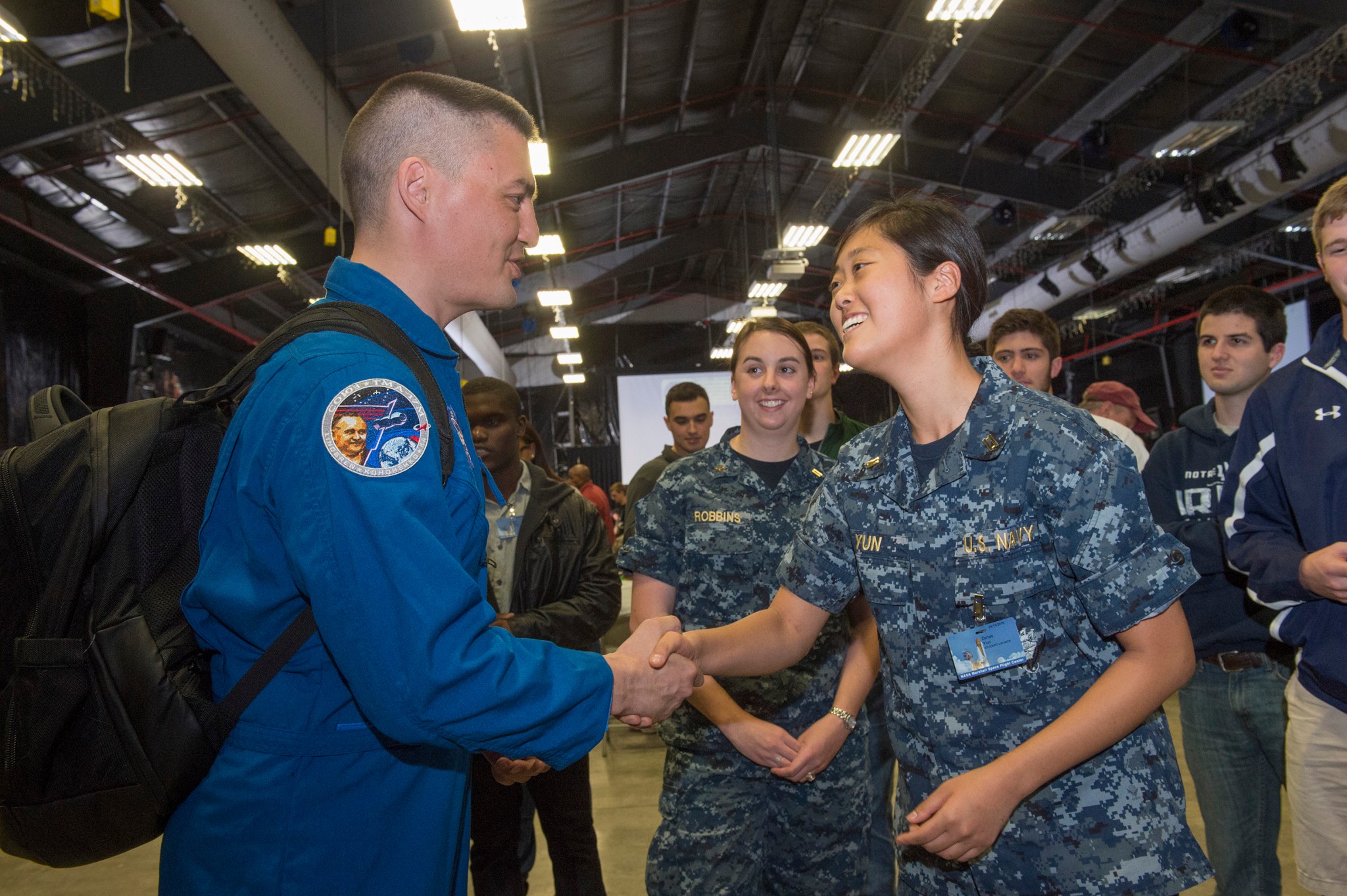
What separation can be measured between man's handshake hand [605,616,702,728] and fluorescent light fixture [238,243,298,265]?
7.45 meters

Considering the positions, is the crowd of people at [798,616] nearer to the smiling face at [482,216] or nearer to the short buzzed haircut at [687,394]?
the smiling face at [482,216]

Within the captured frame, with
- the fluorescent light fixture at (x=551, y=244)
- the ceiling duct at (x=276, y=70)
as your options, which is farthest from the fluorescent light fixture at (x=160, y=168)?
the fluorescent light fixture at (x=551, y=244)

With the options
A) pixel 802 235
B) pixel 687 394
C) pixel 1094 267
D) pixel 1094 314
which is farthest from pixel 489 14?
pixel 1094 314

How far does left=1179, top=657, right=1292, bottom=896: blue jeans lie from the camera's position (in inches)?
87.6

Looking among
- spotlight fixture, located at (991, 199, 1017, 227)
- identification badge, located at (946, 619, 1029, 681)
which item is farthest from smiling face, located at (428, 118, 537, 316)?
spotlight fixture, located at (991, 199, 1017, 227)

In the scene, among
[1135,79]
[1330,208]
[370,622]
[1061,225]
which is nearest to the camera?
[370,622]

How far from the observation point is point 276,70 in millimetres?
4750

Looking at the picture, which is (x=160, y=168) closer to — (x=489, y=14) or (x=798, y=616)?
(x=489, y=14)

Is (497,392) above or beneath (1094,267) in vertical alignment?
beneath

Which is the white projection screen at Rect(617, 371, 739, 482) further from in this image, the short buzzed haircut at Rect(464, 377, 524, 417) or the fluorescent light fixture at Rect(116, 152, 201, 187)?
the short buzzed haircut at Rect(464, 377, 524, 417)

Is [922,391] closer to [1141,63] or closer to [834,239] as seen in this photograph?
[1141,63]

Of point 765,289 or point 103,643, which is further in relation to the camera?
point 765,289

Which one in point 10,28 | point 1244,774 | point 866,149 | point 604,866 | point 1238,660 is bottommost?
point 604,866

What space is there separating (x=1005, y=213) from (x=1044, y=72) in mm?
2820
